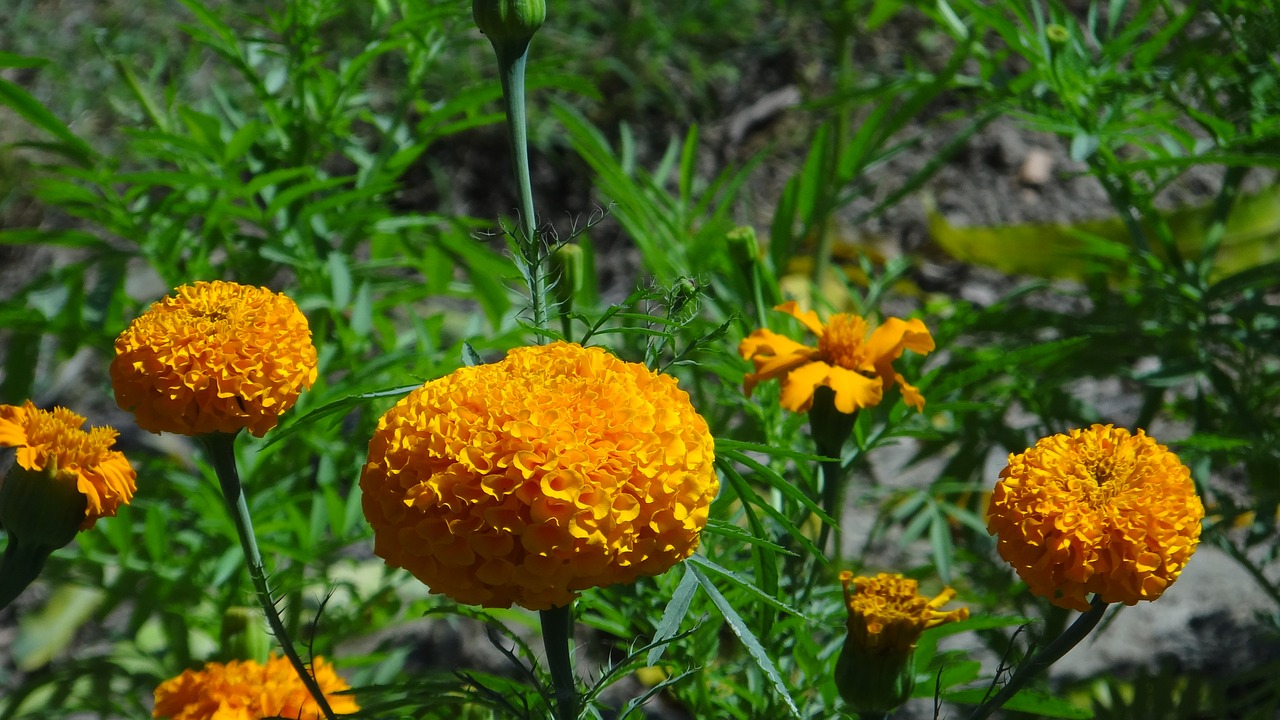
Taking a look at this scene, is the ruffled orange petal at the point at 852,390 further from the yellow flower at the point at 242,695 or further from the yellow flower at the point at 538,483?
the yellow flower at the point at 242,695

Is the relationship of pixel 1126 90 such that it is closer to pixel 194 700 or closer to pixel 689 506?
pixel 689 506

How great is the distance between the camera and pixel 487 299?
1.38 metres

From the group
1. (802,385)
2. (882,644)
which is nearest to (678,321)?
(802,385)

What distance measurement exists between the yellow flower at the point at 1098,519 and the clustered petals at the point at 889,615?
95 millimetres

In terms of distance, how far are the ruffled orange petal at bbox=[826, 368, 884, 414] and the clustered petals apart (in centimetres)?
12

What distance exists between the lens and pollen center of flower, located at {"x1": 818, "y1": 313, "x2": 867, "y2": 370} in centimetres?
89

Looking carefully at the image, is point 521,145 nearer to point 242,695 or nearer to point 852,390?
point 852,390

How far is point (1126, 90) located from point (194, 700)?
3.64 ft

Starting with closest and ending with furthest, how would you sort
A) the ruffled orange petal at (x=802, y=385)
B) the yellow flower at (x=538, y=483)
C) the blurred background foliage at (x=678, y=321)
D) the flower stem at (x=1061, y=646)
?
the yellow flower at (x=538, y=483) → the flower stem at (x=1061, y=646) → the ruffled orange petal at (x=802, y=385) → the blurred background foliage at (x=678, y=321)

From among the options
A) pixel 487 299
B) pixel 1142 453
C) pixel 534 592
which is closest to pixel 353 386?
pixel 487 299

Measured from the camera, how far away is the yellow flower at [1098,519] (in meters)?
0.68

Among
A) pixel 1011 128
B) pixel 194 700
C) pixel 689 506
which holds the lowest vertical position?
pixel 1011 128

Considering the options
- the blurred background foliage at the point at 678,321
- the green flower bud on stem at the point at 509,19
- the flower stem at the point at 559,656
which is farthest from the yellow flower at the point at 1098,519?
the green flower bud on stem at the point at 509,19

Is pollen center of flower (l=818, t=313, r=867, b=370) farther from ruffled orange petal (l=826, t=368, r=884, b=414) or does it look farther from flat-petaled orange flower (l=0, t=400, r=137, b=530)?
flat-petaled orange flower (l=0, t=400, r=137, b=530)
